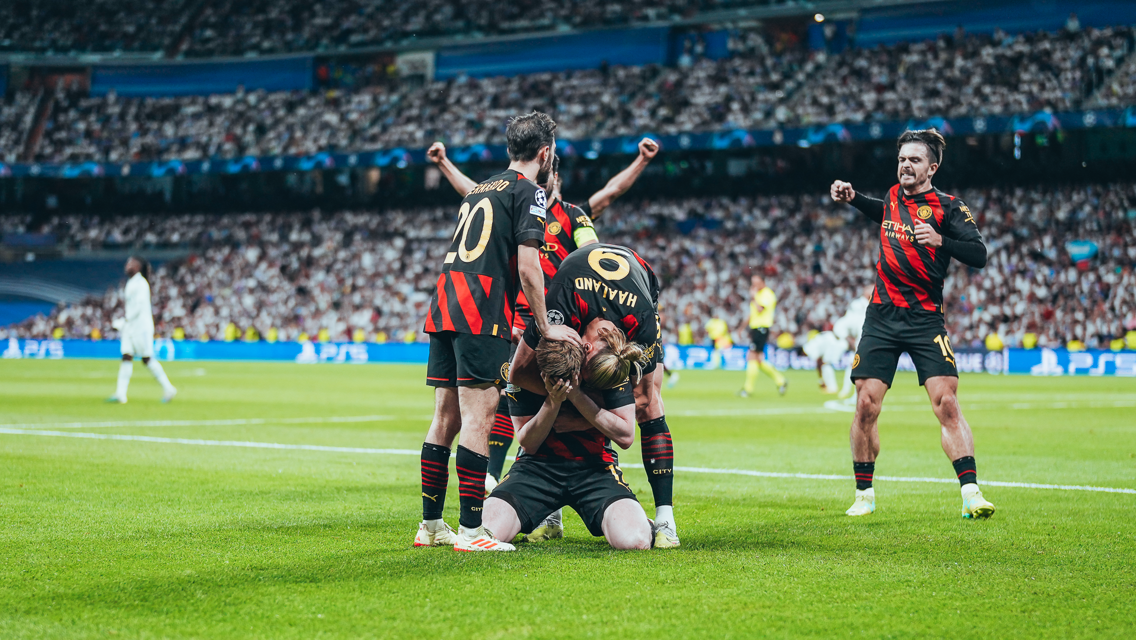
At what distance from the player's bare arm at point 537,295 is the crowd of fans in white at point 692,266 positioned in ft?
87.0

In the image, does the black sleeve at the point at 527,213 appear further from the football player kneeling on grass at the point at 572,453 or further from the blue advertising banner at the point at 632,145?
the blue advertising banner at the point at 632,145

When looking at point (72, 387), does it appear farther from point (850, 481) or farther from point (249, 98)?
point (249, 98)

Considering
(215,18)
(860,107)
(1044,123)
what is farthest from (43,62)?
(1044,123)

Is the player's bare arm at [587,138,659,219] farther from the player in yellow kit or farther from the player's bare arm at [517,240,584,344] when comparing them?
the player in yellow kit

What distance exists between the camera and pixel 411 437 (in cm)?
1234

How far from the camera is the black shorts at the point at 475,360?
5.40 m

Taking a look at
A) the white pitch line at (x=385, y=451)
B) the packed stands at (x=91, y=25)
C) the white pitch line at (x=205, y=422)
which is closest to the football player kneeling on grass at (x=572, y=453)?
the white pitch line at (x=385, y=451)

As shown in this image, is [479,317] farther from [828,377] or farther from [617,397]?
[828,377]

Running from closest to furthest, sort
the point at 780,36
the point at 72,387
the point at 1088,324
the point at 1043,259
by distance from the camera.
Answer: the point at 72,387, the point at 1088,324, the point at 1043,259, the point at 780,36

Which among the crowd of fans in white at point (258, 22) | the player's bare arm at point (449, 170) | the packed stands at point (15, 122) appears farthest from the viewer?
the packed stands at point (15, 122)

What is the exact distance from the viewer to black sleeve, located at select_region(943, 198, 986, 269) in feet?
22.2

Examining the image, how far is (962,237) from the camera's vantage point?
6859 millimetres

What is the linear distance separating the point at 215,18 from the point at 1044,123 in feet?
127

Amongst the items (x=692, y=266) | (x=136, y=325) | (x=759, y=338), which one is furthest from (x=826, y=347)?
(x=692, y=266)
